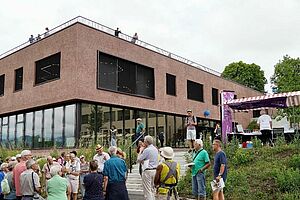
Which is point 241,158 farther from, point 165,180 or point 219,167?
point 165,180

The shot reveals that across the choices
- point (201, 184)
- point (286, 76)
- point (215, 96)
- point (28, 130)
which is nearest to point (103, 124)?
point (28, 130)

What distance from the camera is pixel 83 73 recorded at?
19.8 m

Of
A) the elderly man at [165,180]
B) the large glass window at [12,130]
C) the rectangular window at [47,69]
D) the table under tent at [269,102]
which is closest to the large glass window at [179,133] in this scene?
the table under tent at [269,102]

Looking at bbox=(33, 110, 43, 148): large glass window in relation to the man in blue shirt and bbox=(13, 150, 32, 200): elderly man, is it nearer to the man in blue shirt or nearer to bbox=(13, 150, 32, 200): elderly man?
bbox=(13, 150, 32, 200): elderly man

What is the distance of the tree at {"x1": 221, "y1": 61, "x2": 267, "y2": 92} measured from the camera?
58750 mm

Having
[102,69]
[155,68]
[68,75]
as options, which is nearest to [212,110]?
[155,68]

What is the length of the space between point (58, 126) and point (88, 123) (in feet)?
6.19

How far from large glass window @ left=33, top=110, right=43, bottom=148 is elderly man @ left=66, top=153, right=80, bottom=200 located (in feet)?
38.6

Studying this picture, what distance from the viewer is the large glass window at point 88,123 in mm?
20203

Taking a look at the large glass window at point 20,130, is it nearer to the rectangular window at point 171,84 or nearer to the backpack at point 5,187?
the rectangular window at point 171,84

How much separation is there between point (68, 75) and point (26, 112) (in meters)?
6.17

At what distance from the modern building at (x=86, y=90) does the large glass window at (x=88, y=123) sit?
0.17 ft

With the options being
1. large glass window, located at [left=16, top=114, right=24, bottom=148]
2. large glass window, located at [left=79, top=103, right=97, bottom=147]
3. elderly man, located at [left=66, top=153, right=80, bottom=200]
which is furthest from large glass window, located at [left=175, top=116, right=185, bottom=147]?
elderly man, located at [left=66, top=153, right=80, bottom=200]

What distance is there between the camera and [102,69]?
2127cm
